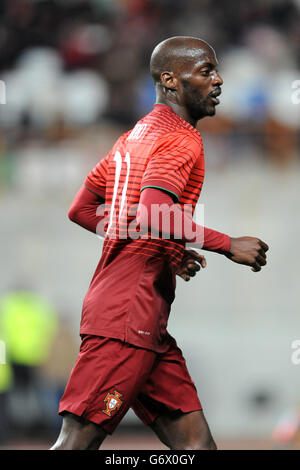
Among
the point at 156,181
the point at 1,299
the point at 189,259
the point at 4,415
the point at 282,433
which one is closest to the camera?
the point at 156,181

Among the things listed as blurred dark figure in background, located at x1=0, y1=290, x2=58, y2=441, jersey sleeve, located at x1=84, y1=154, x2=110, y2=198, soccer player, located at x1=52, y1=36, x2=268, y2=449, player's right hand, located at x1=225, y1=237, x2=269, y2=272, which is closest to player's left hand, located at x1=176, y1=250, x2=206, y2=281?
soccer player, located at x1=52, y1=36, x2=268, y2=449

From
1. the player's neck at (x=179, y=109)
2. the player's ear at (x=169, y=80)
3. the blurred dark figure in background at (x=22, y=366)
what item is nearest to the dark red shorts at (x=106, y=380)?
the player's neck at (x=179, y=109)

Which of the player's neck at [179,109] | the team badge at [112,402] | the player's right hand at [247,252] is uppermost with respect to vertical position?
the player's neck at [179,109]

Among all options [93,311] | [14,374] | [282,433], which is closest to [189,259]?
[93,311]

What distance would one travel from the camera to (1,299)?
10.4m

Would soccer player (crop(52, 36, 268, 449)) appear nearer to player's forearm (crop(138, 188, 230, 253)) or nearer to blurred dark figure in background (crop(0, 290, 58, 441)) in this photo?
player's forearm (crop(138, 188, 230, 253))

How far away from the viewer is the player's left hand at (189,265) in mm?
4160

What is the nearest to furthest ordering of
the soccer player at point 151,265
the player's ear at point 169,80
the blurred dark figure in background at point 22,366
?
the soccer player at point 151,265, the player's ear at point 169,80, the blurred dark figure in background at point 22,366

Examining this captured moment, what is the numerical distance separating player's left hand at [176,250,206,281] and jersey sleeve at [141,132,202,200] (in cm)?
50

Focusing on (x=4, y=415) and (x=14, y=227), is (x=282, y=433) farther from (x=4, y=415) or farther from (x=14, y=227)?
(x=14, y=227)

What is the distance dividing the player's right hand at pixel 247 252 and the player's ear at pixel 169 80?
804mm

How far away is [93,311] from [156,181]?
0.68 m

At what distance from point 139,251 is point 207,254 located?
21.4ft

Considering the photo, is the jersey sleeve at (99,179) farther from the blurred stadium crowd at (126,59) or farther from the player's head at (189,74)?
the blurred stadium crowd at (126,59)
